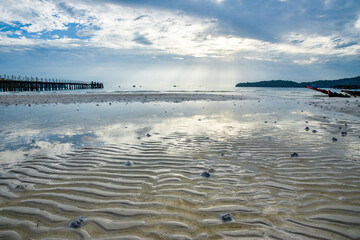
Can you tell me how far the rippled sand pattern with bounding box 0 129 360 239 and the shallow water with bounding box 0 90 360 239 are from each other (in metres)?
0.02

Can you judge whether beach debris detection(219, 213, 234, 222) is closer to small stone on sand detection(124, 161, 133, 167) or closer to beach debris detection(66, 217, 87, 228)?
beach debris detection(66, 217, 87, 228)

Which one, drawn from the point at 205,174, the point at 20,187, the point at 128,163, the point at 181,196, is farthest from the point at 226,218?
the point at 20,187

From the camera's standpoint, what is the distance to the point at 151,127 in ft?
35.1

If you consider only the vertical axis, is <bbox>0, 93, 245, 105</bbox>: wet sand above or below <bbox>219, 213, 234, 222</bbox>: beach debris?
above

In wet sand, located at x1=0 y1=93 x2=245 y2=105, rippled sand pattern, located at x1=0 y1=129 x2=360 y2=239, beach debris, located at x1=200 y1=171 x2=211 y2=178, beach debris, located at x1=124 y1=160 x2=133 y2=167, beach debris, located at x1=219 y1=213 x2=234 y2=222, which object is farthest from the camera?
wet sand, located at x1=0 y1=93 x2=245 y2=105

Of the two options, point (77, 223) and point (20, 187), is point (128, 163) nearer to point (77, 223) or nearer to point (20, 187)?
point (20, 187)

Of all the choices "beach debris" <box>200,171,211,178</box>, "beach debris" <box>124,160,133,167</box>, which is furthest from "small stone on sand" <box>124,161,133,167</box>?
"beach debris" <box>200,171,211,178</box>

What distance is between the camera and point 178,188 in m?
4.40

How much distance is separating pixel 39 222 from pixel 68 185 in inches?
50.2

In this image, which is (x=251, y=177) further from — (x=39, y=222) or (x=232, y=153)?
(x=39, y=222)

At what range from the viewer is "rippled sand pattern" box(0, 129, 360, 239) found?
3.10m

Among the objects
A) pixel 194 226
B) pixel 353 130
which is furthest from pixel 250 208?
pixel 353 130

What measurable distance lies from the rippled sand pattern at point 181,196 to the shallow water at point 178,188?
0.06ft

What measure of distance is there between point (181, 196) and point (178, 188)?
0.34 m
